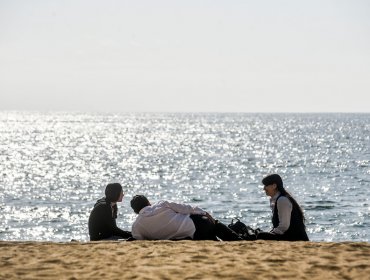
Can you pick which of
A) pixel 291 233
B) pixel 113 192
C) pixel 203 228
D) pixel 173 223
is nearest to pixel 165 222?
pixel 173 223

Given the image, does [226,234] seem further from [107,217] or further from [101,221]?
[101,221]

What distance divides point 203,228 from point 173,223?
0.53m

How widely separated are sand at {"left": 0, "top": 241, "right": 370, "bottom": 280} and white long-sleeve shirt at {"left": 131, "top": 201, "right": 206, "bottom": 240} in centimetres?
45

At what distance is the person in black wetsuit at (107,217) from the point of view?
38.5ft

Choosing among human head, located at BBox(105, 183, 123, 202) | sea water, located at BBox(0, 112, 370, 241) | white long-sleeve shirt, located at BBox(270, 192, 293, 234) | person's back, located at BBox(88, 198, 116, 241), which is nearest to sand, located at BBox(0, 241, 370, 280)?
white long-sleeve shirt, located at BBox(270, 192, 293, 234)

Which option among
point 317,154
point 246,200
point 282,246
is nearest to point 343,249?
point 282,246

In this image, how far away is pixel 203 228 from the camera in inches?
458

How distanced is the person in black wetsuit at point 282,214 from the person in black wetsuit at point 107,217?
95.5 inches

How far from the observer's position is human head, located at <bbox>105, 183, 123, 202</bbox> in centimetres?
1167

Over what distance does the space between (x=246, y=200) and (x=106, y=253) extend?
30.2 meters

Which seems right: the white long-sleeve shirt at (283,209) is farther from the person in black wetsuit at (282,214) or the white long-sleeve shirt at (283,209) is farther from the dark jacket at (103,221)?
the dark jacket at (103,221)

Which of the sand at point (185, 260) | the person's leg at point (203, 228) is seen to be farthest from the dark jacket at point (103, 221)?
the person's leg at point (203, 228)

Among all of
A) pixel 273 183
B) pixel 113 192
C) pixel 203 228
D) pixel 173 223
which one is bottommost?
pixel 203 228

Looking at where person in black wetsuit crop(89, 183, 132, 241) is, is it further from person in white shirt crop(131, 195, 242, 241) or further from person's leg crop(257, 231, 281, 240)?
person's leg crop(257, 231, 281, 240)
